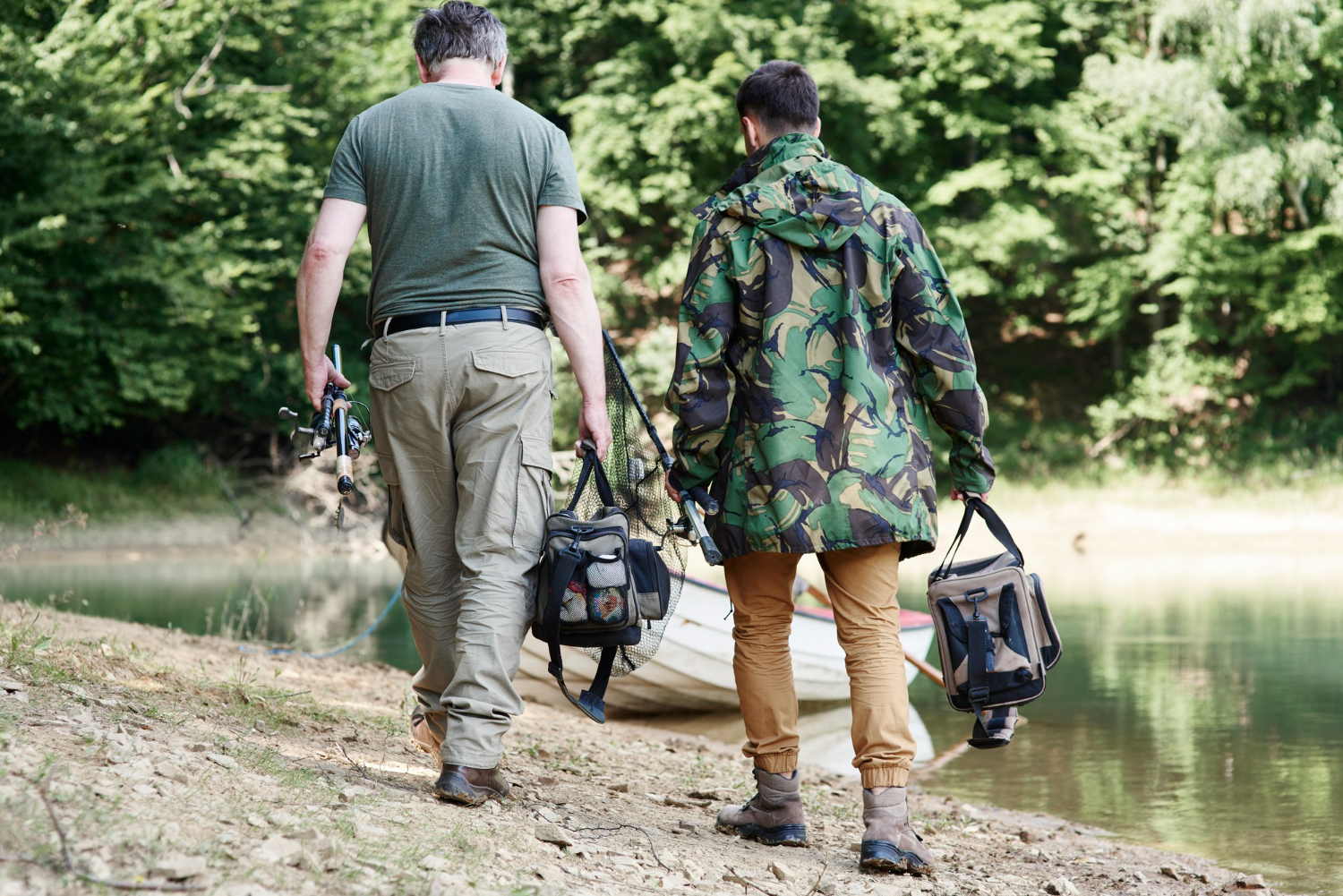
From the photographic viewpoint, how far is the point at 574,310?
10.5ft

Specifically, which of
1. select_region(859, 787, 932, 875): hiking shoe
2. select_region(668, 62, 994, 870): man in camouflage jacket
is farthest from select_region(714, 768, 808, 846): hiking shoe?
select_region(859, 787, 932, 875): hiking shoe

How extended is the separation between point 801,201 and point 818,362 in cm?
41

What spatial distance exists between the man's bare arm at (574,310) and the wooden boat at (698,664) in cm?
336

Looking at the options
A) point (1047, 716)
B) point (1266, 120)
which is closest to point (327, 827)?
point (1047, 716)

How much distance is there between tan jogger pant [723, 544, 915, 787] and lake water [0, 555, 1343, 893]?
1586 mm

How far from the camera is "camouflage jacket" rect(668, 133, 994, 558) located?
312 centimetres

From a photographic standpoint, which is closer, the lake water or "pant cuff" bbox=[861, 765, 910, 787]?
"pant cuff" bbox=[861, 765, 910, 787]

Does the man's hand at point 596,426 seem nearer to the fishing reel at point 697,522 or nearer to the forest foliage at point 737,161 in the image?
the fishing reel at point 697,522

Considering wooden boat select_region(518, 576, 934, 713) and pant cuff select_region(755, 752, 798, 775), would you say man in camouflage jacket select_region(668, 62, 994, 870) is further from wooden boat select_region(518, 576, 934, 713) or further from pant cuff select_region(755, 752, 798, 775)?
wooden boat select_region(518, 576, 934, 713)

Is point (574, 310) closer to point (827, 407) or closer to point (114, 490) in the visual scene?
point (827, 407)

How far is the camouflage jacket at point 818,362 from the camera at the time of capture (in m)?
3.12

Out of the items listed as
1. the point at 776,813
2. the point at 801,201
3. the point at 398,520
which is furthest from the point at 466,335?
the point at 776,813

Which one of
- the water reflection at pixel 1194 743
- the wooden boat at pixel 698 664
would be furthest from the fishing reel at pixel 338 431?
the wooden boat at pixel 698 664

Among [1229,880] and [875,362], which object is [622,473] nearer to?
[875,362]
